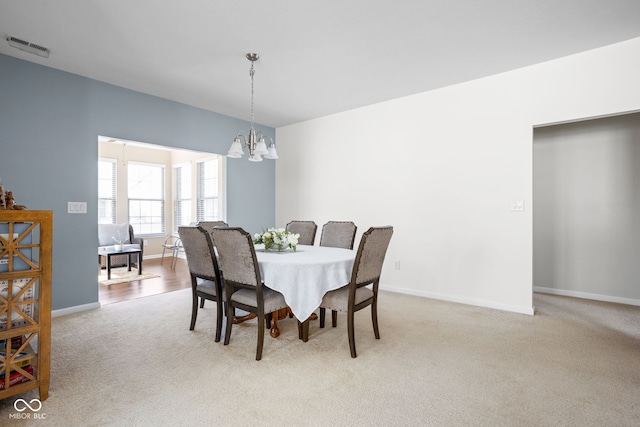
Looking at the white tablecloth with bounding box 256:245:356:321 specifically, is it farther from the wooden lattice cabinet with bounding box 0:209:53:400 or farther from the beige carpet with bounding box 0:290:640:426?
the wooden lattice cabinet with bounding box 0:209:53:400

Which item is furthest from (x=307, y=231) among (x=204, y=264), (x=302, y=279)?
(x=302, y=279)

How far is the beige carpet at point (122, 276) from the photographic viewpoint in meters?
5.04

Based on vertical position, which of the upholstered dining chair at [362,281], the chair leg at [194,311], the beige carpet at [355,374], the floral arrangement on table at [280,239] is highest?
the floral arrangement on table at [280,239]

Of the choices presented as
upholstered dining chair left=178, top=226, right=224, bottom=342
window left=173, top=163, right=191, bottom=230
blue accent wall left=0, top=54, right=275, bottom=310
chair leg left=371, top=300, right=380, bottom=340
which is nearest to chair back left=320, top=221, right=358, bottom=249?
chair leg left=371, top=300, right=380, bottom=340

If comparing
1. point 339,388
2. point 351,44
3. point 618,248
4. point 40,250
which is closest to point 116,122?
point 40,250

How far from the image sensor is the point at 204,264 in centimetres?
279

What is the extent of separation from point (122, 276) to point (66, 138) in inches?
107

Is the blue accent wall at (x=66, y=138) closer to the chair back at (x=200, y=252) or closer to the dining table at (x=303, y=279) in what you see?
the chair back at (x=200, y=252)

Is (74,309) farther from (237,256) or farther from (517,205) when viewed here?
(517,205)

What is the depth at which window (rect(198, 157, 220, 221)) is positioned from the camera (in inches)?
268

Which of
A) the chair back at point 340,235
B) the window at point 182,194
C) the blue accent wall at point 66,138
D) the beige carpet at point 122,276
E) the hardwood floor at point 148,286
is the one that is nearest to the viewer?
the blue accent wall at point 66,138

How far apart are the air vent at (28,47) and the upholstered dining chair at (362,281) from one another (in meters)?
3.38

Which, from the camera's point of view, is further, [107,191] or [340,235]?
[107,191]

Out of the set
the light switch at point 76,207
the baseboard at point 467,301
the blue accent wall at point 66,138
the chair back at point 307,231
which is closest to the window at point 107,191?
the blue accent wall at point 66,138
